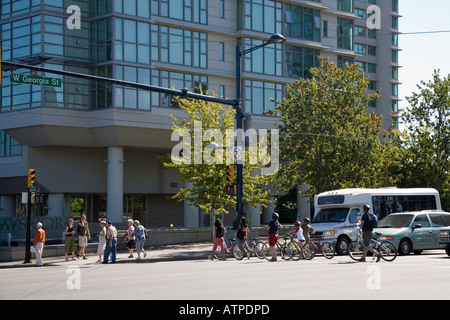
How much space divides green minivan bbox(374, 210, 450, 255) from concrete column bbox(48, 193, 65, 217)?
24807 millimetres

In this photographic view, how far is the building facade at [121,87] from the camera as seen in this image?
42344 millimetres

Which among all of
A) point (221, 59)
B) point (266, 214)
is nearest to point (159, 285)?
point (221, 59)

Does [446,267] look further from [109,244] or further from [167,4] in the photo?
[167,4]

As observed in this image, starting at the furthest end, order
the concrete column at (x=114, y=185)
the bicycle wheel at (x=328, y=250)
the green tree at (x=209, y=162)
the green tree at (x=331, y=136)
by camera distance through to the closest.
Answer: the concrete column at (x=114, y=185) → the green tree at (x=331, y=136) → the green tree at (x=209, y=162) → the bicycle wheel at (x=328, y=250)

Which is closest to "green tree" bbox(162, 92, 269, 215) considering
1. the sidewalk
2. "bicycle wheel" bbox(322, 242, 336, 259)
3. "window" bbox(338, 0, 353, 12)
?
the sidewalk

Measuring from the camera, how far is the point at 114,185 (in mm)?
45312

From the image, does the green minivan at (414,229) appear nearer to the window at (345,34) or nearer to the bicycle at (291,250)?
the bicycle at (291,250)

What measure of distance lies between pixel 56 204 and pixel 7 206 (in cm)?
524

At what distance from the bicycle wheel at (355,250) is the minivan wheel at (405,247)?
13.3 ft

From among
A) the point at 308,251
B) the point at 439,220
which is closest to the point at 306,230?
the point at 308,251

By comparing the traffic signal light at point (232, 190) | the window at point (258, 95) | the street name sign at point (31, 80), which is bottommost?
the traffic signal light at point (232, 190)

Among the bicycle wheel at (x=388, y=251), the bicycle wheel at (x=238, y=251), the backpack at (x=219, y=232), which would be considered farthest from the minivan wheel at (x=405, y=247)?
the backpack at (x=219, y=232)

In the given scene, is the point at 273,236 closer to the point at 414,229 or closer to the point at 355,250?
the point at 355,250
